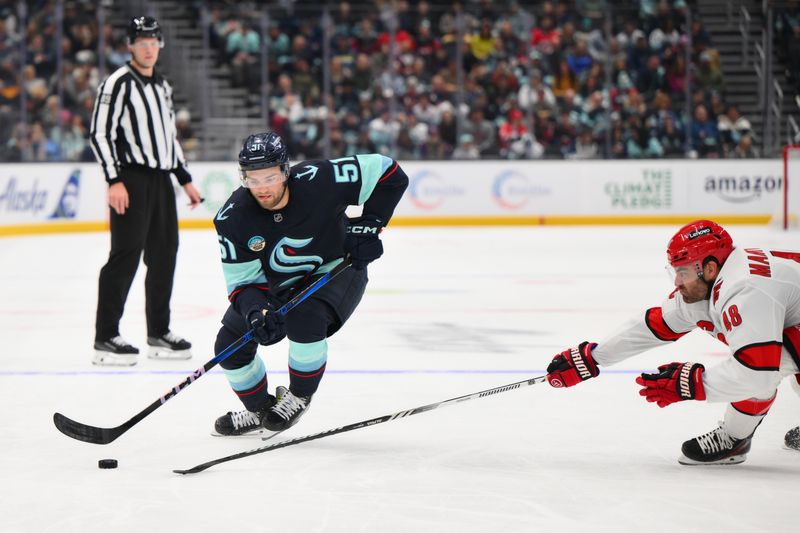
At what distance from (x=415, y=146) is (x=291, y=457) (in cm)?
958

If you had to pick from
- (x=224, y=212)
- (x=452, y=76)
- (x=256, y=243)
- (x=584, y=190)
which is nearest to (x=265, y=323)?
(x=256, y=243)

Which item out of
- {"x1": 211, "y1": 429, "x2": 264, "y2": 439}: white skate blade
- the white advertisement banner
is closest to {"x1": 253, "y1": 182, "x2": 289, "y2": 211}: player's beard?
{"x1": 211, "y1": 429, "x2": 264, "y2": 439}: white skate blade

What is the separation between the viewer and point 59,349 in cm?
504

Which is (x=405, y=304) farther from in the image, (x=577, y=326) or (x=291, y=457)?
(x=291, y=457)

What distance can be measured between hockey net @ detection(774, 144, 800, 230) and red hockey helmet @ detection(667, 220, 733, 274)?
29.8 feet

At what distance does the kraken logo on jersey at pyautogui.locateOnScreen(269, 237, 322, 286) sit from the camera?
3.37 metres

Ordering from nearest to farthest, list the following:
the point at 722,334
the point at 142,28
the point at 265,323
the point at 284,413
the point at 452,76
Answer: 1. the point at 722,334
2. the point at 265,323
3. the point at 284,413
4. the point at 142,28
5. the point at 452,76

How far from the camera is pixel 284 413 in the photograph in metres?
3.39

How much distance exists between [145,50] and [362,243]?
1.74 metres

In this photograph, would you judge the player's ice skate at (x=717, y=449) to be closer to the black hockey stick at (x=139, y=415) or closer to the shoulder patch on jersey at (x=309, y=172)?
the black hockey stick at (x=139, y=415)

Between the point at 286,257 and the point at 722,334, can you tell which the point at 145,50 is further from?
the point at 722,334

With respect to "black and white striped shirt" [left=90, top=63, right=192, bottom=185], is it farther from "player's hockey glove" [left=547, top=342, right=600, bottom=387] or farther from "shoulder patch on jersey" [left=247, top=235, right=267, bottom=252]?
"player's hockey glove" [left=547, top=342, right=600, bottom=387]

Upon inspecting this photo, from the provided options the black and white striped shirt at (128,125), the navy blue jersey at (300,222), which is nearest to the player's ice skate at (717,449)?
the navy blue jersey at (300,222)

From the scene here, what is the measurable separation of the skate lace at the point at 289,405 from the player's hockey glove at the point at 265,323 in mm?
261
